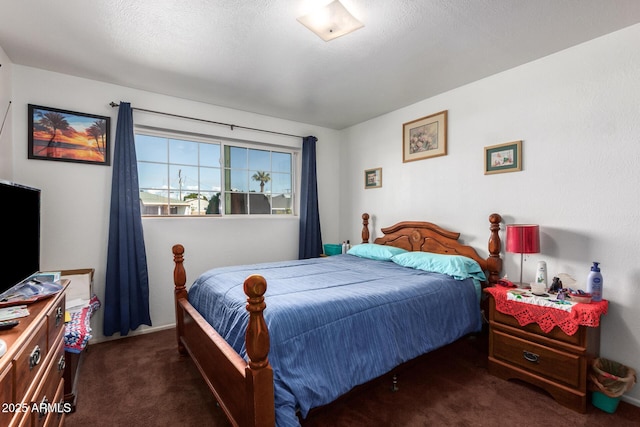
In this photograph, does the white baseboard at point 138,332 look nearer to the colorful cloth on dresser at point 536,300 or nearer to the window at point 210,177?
the window at point 210,177

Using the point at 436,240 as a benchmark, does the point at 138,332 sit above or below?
below

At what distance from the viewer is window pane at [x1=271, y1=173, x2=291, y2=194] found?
420 centimetres

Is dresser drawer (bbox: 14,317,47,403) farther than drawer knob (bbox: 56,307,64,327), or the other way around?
drawer knob (bbox: 56,307,64,327)

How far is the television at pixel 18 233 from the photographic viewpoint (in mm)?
1372

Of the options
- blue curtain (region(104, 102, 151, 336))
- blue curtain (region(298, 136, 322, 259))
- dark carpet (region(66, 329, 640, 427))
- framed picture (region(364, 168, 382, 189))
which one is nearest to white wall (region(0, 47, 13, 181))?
blue curtain (region(104, 102, 151, 336))

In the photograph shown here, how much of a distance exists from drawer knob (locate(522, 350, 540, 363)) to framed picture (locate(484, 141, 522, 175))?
149cm

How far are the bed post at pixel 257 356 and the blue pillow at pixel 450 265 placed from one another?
6.04ft

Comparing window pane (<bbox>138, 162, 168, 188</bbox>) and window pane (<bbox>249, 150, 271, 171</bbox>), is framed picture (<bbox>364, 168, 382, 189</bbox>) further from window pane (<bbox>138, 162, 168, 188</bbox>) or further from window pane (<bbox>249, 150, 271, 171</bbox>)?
window pane (<bbox>138, 162, 168, 188</bbox>)

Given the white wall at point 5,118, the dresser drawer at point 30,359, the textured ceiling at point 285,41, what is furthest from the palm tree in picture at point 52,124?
the dresser drawer at point 30,359

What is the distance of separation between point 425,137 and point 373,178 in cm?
91

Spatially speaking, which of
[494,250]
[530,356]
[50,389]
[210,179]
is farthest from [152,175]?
[530,356]

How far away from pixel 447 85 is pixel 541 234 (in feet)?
5.52

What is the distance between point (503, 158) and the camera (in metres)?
2.74

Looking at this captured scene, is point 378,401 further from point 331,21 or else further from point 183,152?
point 183,152
